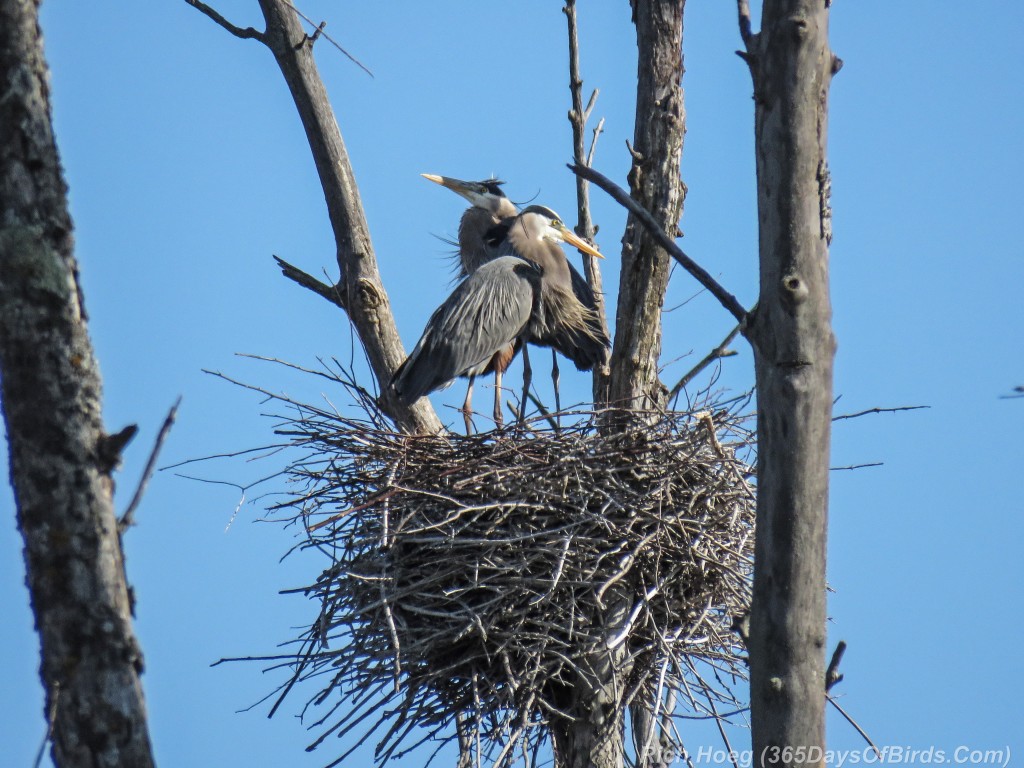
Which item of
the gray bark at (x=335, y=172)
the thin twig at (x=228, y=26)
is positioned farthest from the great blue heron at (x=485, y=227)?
the thin twig at (x=228, y=26)

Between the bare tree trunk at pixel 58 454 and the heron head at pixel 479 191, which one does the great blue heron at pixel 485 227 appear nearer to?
the heron head at pixel 479 191

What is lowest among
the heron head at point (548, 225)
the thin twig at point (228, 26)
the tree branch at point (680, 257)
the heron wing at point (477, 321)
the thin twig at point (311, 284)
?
the tree branch at point (680, 257)

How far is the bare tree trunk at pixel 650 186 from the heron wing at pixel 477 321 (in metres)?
1.06

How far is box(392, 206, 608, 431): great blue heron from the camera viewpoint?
16.5ft

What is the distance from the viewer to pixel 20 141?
2.04m

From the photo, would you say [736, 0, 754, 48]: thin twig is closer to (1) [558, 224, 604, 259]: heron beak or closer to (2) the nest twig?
(2) the nest twig

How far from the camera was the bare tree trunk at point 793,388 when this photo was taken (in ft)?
7.99

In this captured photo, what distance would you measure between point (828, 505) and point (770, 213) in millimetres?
594

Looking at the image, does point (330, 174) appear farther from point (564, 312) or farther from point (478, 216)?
point (478, 216)

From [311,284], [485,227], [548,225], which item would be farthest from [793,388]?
[485,227]

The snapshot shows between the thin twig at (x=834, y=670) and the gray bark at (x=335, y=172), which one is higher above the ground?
the gray bark at (x=335, y=172)

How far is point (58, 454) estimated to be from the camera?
201 centimetres

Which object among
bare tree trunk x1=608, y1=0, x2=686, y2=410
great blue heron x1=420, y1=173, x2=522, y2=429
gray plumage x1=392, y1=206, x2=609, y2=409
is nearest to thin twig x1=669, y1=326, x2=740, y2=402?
bare tree trunk x1=608, y1=0, x2=686, y2=410

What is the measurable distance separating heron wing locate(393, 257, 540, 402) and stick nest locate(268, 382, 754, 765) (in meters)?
1.00
